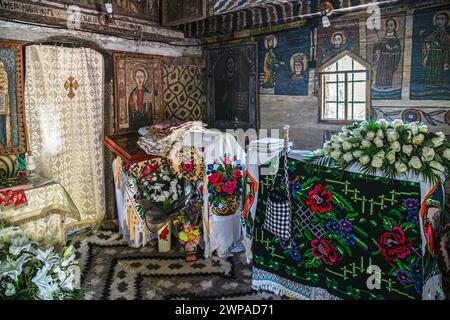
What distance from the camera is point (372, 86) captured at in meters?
5.79

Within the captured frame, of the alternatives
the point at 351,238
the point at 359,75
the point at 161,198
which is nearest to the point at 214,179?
the point at 161,198

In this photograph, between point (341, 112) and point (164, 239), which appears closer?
point (164, 239)

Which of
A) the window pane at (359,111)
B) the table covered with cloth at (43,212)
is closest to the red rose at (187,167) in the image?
the table covered with cloth at (43,212)

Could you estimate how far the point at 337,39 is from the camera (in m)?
6.07

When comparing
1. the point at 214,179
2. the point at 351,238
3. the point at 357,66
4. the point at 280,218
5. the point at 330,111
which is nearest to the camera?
the point at 351,238

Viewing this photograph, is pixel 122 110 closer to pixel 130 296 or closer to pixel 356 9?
pixel 130 296

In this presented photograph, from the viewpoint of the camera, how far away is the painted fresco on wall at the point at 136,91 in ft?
21.3

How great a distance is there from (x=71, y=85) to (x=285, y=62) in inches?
150

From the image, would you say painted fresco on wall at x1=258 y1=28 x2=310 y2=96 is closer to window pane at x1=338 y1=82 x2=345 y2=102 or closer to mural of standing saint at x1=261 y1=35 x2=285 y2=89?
mural of standing saint at x1=261 y1=35 x2=285 y2=89

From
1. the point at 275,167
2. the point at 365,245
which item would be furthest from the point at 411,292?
the point at 275,167

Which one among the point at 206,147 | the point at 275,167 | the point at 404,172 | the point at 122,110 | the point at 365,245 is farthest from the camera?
the point at 122,110

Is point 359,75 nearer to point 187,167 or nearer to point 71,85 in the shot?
point 187,167

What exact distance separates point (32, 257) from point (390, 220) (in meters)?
3.01

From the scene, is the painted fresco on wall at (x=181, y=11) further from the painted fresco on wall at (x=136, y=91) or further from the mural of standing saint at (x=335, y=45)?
the mural of standing saint at (x=335, y=45)
